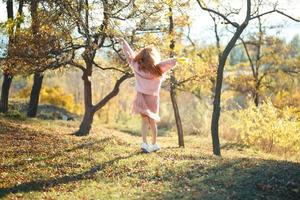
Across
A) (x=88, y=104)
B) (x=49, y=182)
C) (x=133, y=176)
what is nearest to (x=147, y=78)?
(x=133, y=176)

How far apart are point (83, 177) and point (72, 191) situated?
79 centimetres

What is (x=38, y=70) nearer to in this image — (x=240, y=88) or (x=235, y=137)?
(x=235, y=137)

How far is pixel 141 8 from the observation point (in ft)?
48.5

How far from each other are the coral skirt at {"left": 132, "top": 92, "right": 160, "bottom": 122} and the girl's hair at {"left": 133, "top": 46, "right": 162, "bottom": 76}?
23.8 inches

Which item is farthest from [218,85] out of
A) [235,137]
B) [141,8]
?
[235,137]

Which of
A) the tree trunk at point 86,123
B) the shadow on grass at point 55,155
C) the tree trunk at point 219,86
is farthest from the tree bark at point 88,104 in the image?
the tree trunk at point 219,86

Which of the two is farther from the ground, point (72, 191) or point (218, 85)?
point (218, 85)

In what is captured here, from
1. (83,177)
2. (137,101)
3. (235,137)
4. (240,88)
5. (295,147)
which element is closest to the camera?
(83,177)

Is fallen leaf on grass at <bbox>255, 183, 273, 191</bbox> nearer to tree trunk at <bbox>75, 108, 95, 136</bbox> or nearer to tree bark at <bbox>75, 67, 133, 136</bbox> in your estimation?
tree bark at <bbox>75, 67, 133, 136</bbox>

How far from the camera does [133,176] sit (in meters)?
9.09

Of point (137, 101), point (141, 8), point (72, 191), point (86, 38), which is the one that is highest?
point (141, 8)

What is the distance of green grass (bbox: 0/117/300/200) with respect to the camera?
26.3ft

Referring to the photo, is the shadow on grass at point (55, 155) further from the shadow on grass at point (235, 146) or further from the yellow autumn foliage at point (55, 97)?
the yellow autumn foliage at point (55, 97)

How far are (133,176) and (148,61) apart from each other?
2.59 m
